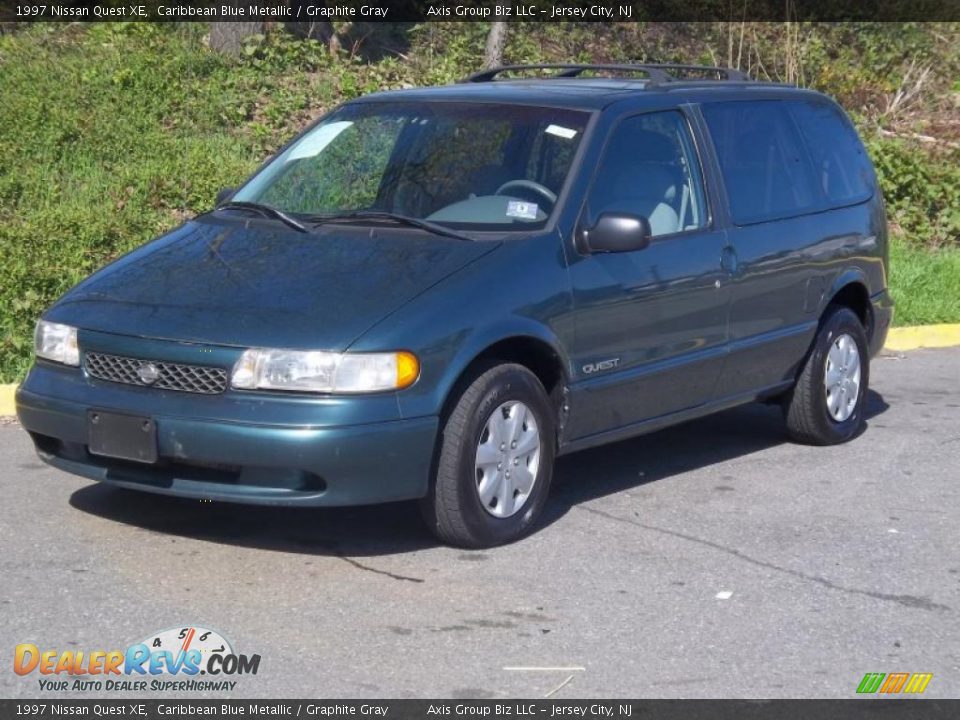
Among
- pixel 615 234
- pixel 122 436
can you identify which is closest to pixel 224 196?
pixel 122 436

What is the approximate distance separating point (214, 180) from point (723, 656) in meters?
7.29

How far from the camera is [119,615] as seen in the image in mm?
5035

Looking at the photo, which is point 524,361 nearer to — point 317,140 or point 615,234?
point 615,234

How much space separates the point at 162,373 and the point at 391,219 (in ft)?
4.03

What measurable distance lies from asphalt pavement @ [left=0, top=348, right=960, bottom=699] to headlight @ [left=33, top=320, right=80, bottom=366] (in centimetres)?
69

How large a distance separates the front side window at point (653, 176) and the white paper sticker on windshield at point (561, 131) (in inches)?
6.2

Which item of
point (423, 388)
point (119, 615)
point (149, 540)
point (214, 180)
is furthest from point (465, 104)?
point (214, 180)

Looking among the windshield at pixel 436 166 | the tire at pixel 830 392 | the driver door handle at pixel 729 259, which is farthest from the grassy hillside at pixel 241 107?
the driver door handle at pixel 729 259

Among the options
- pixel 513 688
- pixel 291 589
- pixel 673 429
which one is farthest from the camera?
pixel 673 429

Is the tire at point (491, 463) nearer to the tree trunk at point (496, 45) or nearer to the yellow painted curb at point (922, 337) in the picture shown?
the yellow painted curb at point (922, 337)

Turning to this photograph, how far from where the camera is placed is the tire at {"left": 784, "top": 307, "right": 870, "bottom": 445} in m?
7.67

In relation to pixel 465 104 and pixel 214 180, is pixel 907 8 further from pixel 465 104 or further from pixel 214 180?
pixel 465 104

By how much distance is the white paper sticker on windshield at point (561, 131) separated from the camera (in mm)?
6414
